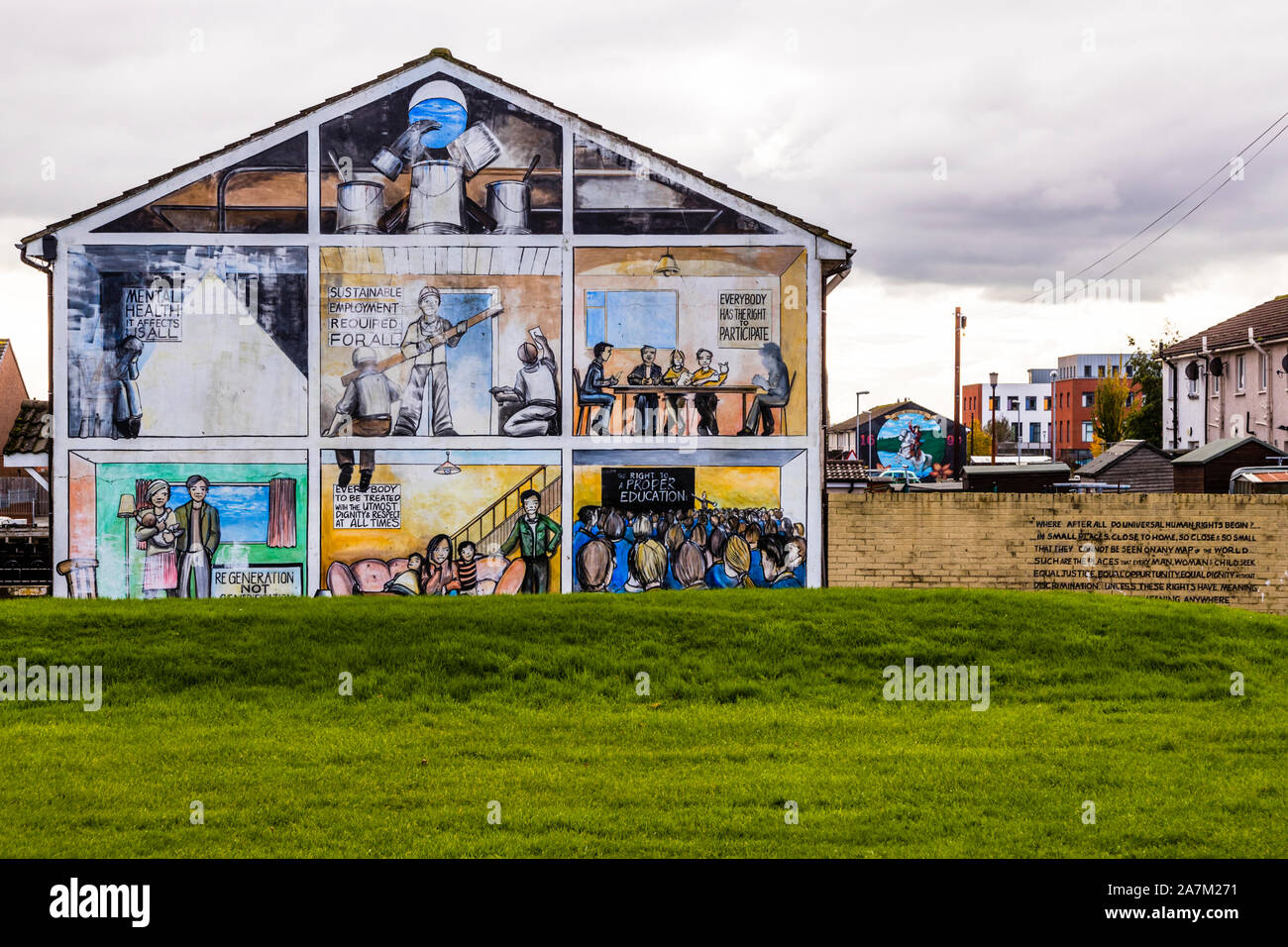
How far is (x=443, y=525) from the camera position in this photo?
20.2 m

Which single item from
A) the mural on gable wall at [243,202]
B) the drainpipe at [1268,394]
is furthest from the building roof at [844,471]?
the mural on gable wall at [243,202]

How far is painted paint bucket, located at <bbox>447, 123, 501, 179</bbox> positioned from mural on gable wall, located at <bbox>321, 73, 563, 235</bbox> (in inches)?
0.6

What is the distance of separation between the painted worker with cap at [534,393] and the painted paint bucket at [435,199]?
2.20 m

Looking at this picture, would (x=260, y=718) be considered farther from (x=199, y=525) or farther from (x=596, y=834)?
(x=199, y=525)

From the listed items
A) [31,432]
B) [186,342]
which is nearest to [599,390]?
[186,342]

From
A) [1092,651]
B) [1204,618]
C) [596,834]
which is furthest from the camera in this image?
[1204,618]

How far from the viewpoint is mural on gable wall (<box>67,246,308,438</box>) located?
20.0 metres

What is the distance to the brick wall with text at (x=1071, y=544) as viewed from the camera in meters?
20.5

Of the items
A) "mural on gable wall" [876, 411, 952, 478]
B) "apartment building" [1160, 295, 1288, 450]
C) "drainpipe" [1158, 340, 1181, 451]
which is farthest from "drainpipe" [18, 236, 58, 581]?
"mural on gable wall" [876, 411, 952, 478]

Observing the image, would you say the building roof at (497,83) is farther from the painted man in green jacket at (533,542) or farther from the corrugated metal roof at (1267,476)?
the corrugated metal roof at (1267,476)

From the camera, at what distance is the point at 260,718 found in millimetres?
11500

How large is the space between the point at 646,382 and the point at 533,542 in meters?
3.08

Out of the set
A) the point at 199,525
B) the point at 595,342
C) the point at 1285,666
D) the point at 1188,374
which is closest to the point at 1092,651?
the point at 1285,666
